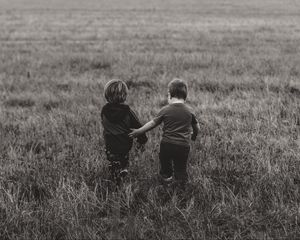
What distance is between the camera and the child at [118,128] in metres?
3.82

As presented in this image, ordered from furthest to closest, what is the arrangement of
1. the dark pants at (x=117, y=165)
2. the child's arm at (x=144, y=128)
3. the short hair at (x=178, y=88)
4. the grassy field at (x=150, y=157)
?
the dark pants at (x=117, y=165), the child's arm at (x=144, y=128), the short hair at (x=178, y=88), the grassy field at (x=150, y=157)

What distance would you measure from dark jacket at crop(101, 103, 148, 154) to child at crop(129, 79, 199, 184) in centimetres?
14

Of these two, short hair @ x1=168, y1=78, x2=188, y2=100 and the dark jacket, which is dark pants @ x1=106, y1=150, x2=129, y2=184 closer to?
the dark jacket

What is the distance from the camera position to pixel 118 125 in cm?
390

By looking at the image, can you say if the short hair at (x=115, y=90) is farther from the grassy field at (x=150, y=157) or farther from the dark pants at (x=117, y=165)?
the grassy field at (x=150, y=157)

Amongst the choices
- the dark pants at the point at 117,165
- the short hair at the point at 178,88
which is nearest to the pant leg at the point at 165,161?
the dark pants at the point at 117,165

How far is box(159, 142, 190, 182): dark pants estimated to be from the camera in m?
3.74

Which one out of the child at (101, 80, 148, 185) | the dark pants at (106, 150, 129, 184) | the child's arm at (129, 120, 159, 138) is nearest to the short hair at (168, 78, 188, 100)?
the child's arm at (129, 120, 159, 138)

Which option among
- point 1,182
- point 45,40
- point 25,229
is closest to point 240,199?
→ point 25,229

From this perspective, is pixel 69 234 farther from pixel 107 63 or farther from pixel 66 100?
pixel 107 63

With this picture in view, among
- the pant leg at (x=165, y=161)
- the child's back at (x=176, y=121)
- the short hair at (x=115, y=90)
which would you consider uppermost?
the short hair at (x=115, y=90)

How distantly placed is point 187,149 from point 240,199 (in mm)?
685

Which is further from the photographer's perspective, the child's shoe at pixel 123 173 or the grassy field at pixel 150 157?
the child's shoe at pixel 123 173

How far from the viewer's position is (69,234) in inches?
118
